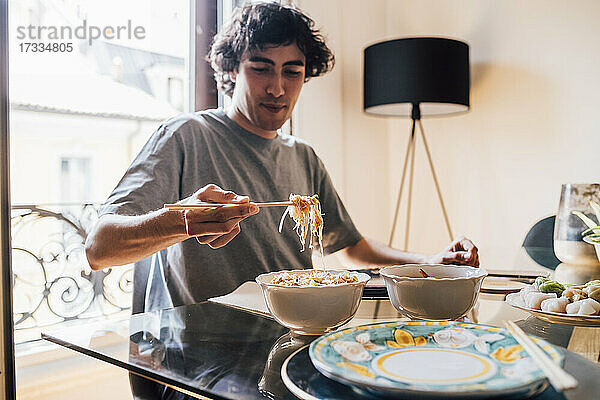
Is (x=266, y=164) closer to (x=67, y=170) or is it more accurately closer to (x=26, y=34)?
(x=67, y=170)

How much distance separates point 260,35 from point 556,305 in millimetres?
1178

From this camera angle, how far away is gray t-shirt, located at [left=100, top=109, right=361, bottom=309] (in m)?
1.45

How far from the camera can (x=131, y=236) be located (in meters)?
1.16

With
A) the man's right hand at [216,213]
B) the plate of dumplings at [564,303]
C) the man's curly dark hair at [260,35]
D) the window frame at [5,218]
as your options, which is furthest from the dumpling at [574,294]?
the window frame at [5,218]

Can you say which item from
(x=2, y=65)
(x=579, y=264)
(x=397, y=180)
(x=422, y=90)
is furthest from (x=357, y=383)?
(x=397, y=180)

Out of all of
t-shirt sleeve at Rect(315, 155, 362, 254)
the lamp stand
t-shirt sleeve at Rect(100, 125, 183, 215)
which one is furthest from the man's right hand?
the lamp stand

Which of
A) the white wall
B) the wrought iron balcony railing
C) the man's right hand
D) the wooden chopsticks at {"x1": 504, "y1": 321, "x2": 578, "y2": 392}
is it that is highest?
the white wall

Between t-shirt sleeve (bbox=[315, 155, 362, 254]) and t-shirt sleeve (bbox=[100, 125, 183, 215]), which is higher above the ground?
t-shirt sleeve (bbox=[100, 125, 183, 215])

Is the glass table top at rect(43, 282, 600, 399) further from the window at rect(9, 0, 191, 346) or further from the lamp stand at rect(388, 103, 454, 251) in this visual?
the lamp stand at rect(388, 103, 454, 251)

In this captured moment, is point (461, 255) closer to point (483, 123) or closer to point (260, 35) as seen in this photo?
point (260, 35)

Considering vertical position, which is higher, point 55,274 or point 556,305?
point 556,305

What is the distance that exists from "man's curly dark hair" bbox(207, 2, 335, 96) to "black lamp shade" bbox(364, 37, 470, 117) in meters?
0.73

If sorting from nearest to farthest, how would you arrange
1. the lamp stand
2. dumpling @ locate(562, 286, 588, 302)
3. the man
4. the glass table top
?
the glass table top, dumpling @ locate(562, 286, 588, 302), the man, the lamp stand

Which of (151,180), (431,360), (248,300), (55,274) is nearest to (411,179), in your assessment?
(55,274)
